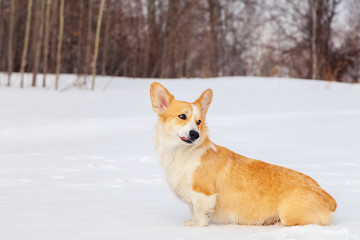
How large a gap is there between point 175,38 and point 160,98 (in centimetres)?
1341

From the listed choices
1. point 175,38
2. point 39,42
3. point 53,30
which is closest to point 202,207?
point 39,42

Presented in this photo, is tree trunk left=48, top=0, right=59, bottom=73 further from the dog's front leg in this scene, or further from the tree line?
the dog's front leg

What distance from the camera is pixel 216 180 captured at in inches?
115

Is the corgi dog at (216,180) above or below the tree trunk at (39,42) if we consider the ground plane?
below

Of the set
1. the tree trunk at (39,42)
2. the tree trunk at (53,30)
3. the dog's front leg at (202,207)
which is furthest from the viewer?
the tree trunk at (53,30)

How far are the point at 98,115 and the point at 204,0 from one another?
13.2 metres

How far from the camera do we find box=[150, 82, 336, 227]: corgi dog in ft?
9.16

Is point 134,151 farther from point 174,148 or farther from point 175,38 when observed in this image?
point 175,38

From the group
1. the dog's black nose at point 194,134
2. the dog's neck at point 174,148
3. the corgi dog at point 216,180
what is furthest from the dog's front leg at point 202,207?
the dog's black nose at point 194,134

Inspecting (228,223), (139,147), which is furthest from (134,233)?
(139,147)

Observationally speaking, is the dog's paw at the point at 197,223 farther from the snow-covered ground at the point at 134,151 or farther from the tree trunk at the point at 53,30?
the tree trunk at the point at 53,30

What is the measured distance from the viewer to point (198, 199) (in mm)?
2848

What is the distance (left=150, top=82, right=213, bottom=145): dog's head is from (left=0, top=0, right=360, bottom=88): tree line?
348 inches

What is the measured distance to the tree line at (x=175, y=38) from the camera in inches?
542
